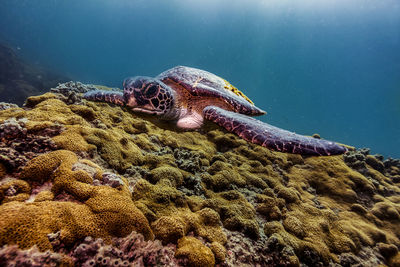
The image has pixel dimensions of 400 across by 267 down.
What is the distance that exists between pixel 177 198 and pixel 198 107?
7.27ft

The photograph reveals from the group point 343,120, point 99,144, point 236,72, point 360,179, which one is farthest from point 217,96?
point 343,120

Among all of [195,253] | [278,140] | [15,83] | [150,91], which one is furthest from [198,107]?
[15,83]

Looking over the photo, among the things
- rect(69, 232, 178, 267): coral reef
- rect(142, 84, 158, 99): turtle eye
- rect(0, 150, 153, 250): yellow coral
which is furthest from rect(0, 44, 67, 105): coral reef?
rect(69, 232, 178, 267): coral reef

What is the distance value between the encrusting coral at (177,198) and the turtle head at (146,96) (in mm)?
835

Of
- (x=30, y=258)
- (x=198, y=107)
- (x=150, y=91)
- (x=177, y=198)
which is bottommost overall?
(x=30, y=258)

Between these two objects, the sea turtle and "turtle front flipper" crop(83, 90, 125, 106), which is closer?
the sea turtle

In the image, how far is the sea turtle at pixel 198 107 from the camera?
87.5 inches

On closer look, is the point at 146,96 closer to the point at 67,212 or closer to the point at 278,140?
the point at 67,212

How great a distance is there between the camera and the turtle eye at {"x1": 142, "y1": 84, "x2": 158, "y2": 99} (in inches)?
116

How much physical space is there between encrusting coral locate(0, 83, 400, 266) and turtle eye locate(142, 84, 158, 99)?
3.61ft

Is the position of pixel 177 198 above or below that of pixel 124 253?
above

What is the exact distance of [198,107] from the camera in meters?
3.93

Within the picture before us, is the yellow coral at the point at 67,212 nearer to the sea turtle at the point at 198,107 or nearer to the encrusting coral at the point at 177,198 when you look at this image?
the encrusting coral at the point at 177,198

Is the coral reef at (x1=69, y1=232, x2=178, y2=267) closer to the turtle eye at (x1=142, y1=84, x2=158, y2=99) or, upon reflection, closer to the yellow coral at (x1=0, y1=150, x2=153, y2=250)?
the yellow coral at (x1=0, y1=150, x2=153, y2=250)
